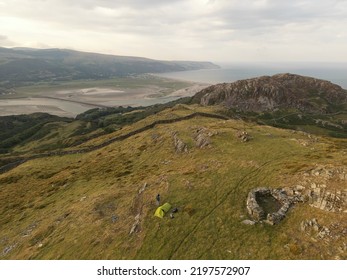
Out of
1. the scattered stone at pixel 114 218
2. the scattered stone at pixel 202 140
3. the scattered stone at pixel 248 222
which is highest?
the scattered stone at pixel 202 140

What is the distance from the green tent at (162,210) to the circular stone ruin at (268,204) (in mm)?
12694

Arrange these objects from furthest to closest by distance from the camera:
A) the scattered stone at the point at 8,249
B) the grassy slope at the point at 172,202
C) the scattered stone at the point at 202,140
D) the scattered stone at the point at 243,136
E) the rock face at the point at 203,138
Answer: the rock face at the point at 203,138 < the scattered stone at the point at 202,140 < the scattered stone at the point at 243,136 < the scattered stone at the point at 8,249 < the grassy slope at the point at 172,202

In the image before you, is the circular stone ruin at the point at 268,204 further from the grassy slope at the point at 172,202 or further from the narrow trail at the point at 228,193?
the narrow trail at the point at 228,193

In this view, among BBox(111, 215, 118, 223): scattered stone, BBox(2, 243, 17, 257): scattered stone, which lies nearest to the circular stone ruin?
BBox(111, 215, 118, 223): scattered stone

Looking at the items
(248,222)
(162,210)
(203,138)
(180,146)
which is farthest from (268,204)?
(180,146)

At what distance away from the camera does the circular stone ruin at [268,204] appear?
131 ft

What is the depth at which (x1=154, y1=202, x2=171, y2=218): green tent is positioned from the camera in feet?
147

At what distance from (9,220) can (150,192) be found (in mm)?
36170

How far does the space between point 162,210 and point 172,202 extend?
3245 millimetres

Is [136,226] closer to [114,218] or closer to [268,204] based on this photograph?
[114,218]

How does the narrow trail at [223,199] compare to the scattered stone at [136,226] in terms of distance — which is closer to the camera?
the narrow trail at [223,199]

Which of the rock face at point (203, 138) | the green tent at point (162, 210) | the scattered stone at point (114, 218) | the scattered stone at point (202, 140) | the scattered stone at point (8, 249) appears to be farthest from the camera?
the rock face at point (203, 138)

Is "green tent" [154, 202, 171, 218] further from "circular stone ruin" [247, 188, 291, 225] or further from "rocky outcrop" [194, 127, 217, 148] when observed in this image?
"rocky outcrop" [194, 127, 217, 148]

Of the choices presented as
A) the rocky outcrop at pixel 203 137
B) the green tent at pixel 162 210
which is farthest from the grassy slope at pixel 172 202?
the rocky outcrop at pixel 203 137
